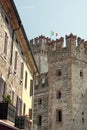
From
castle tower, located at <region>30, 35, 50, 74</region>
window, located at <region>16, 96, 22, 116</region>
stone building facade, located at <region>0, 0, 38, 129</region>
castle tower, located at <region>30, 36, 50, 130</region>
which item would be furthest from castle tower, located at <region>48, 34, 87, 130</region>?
window, located at <region>16, 96, 22, 116</region>

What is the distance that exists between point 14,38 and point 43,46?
3914 centimetres

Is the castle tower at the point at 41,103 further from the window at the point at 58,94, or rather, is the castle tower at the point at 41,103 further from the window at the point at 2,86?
the window at the point at 2,86

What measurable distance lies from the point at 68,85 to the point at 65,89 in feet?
2.04

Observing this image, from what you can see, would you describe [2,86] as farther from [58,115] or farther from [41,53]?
[41,53]

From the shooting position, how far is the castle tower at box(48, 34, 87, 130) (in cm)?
3572

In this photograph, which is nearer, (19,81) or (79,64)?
(19,81)

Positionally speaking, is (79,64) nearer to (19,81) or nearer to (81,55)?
(81,55)

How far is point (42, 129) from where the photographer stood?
3938 cm

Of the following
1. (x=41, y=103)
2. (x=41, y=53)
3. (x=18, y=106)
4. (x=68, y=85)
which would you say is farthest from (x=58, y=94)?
(x=18, y=106)

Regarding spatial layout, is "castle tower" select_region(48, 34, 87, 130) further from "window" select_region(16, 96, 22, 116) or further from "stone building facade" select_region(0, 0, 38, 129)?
"window" select_region(16, 96, 22, 116)

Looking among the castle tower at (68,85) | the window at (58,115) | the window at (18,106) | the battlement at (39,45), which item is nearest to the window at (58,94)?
the castle tower at (68,85)

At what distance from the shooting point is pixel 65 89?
37.2 m

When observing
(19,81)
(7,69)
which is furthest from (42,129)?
(7,69)

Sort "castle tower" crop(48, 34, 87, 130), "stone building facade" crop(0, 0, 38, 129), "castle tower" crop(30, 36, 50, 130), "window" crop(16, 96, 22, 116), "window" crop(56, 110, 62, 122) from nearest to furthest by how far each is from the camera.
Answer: "stone building facade" crop(0, 0, 38, 129), "window" crop(16, 96, 22, 116), "castle tower" crop(48, 34, 87, 130), "window" crop(56, 110, 62, 122), "castle tower" crop(30, 36, 50, 130)
